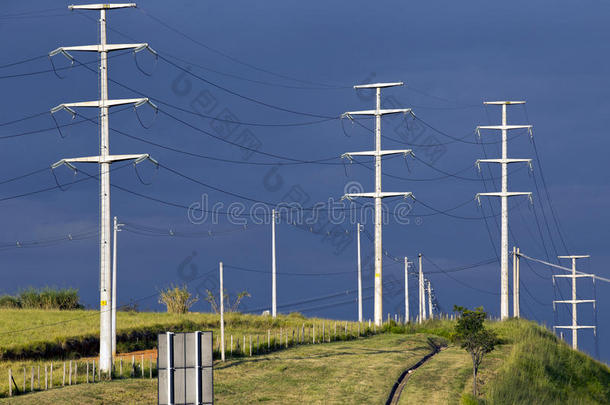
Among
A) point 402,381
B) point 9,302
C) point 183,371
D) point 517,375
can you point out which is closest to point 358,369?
point 402,381

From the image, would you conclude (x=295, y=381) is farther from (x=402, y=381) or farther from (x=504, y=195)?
(x=504, y=195)

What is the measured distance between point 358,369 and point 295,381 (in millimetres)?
5371

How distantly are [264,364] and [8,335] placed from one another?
21.4 m

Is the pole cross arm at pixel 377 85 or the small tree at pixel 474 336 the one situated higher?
the pole cross arm at pixel 377 85

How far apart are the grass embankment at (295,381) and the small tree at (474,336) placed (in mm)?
4173

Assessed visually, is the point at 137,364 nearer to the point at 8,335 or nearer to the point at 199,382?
the point at 8,335

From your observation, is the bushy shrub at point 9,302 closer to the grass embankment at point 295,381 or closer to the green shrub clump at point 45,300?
the green shrub clump at point 45,300

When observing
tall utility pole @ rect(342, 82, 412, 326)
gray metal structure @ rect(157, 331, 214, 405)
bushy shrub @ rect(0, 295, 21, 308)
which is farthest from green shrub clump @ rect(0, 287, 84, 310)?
gray metal structure @ rect(157, 331, 214, 405)

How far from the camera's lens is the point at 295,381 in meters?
49.4

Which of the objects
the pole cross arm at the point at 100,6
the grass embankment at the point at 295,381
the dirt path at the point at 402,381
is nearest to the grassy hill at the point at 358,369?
the grass embankment at the point at 295,381

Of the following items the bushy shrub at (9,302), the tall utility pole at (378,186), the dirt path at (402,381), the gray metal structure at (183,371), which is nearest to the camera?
the gray metal structure at (183,371)

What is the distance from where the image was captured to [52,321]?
245 ft

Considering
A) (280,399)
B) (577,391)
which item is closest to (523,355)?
(577,391)

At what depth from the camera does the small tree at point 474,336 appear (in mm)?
53719
